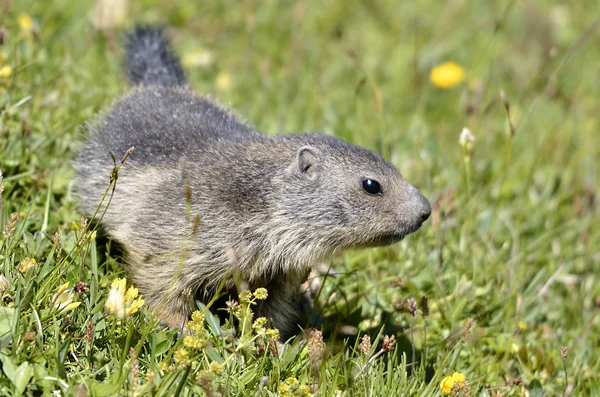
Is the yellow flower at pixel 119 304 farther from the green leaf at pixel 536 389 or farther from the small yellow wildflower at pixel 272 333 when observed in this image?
the green leaf at pixel 536 389

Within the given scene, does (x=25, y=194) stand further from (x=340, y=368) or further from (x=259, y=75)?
(x=259, y=75)

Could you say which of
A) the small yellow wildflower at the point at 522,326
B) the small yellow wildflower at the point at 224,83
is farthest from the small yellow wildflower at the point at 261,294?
the small yellow wildflower at the point at 224,83

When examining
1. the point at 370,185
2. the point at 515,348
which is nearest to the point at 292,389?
the point at 370,185

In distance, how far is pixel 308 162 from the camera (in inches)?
200

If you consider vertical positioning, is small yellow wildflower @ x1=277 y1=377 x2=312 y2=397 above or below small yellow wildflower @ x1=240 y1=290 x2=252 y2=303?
below

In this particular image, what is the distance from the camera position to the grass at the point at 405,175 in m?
4.19

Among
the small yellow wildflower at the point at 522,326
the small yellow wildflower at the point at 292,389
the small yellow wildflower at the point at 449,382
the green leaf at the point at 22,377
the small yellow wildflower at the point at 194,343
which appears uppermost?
the small yellow wildflower at the point at 194,343

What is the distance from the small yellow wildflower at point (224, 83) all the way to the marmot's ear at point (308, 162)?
11.2 ft

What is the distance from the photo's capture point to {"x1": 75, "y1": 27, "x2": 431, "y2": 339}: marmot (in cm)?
487

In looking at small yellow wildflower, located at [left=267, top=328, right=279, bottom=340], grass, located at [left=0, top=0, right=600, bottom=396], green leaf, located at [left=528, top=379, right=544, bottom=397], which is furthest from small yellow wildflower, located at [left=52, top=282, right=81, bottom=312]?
green leaf, located at [left=528, top=379, right=544, bottom=397]

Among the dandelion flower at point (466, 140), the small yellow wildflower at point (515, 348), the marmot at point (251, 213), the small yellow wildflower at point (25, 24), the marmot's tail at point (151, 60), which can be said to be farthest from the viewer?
the small yellow wildflower at point (25, 24)

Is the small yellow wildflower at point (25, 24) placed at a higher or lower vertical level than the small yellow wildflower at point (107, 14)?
lower

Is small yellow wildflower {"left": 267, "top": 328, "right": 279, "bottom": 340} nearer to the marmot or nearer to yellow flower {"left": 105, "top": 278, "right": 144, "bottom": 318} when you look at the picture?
the marmot

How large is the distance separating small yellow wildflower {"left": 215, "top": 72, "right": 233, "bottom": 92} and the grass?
3 centimetres
